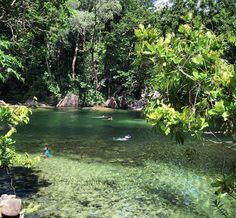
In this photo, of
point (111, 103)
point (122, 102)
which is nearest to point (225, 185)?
point (111, 103)

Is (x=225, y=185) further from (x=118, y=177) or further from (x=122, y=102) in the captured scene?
(x=122, y=102)

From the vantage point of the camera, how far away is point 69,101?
61.7 metres

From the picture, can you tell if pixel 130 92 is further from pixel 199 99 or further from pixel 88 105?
pixel 199 99

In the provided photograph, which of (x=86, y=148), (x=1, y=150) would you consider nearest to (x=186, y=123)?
(x=1, y=150)

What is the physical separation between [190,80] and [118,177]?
1431 centimetres

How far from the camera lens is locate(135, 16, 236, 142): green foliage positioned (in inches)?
205

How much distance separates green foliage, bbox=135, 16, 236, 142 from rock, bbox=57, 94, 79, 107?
183 feet

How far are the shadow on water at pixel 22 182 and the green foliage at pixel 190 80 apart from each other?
11.4m

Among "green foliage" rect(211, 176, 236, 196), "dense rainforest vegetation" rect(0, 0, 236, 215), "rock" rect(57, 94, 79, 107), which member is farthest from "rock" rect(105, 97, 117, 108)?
"green foliage" rect(211, 176, 236, 196)

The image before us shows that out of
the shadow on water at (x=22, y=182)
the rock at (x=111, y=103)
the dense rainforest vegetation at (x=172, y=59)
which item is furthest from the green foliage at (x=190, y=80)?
the rock at (x=111, y=103)

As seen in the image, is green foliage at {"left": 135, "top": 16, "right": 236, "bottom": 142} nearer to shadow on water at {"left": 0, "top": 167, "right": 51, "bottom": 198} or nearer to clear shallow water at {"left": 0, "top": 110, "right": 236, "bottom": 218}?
clear shallow water at {"left": 0, "top": 110, "right": 236, "bottom": 218}

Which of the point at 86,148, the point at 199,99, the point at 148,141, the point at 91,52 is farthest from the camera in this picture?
the point at 91,52

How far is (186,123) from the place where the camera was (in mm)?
5254

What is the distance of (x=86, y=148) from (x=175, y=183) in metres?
9.80
